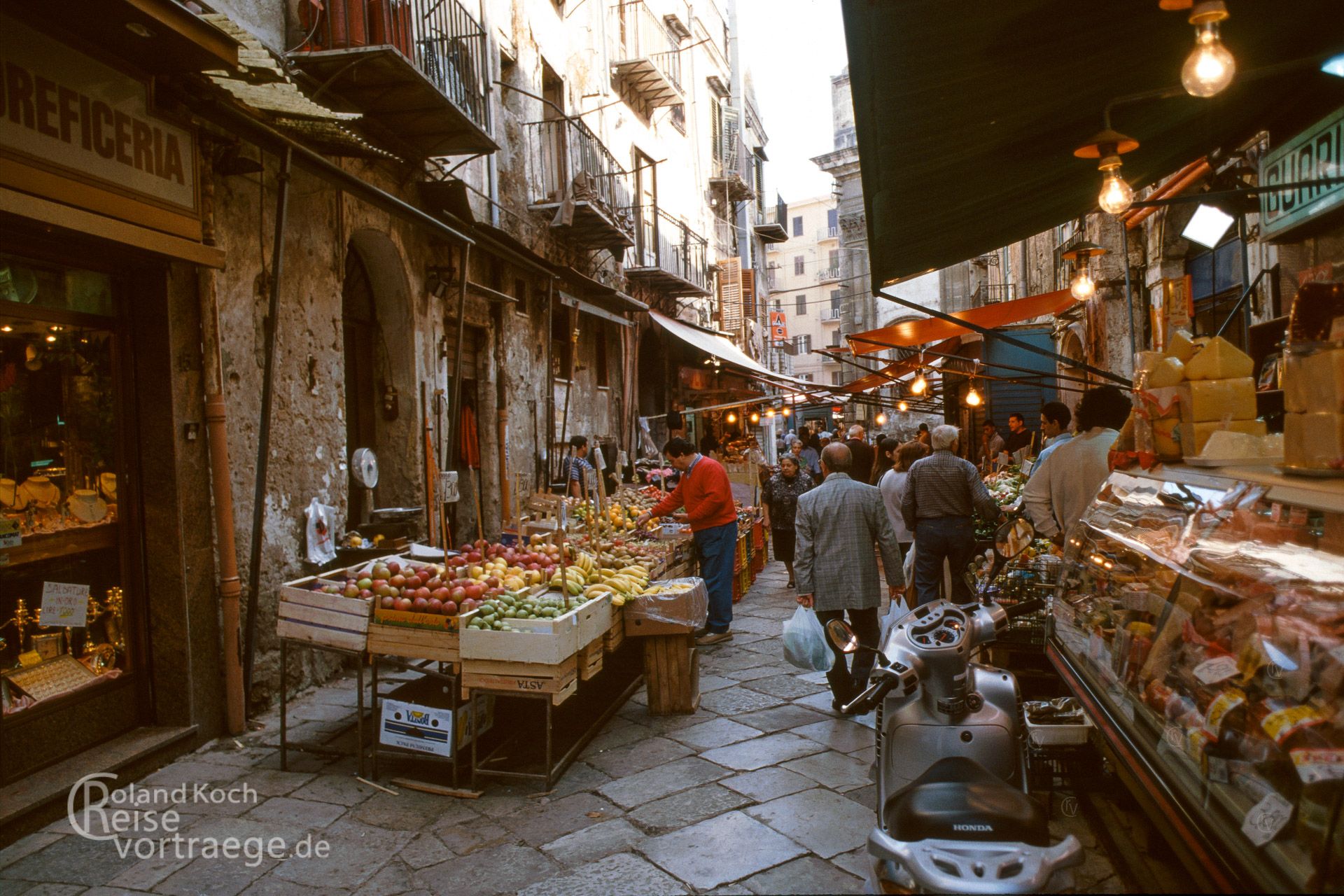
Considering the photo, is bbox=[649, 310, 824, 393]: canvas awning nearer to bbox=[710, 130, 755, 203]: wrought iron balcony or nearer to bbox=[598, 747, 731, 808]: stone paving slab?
bbox=[710, 130, 755, 203]: wrought iron balcony

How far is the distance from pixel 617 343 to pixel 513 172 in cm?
522

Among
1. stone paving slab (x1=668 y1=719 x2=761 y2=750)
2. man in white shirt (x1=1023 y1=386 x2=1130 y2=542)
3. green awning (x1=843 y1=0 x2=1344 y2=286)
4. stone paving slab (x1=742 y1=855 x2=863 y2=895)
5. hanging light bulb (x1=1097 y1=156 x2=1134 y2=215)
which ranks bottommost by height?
stone paving slab (x1=668 y1=719 x2=761 y2=750)

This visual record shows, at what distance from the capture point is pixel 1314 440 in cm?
251

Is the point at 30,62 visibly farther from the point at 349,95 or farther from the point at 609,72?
the point at 609,72

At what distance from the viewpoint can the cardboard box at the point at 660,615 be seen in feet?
19.6

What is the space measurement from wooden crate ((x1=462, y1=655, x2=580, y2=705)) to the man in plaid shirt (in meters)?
3.27

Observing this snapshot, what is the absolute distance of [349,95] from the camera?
7.41 m

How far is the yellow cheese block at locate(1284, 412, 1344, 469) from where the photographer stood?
2.39 m

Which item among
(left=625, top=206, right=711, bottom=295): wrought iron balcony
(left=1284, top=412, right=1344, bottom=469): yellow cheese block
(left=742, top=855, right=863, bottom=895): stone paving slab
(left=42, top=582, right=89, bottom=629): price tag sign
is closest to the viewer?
(left=1284, top=412, right=1344, bottom=469): yellow cheese block

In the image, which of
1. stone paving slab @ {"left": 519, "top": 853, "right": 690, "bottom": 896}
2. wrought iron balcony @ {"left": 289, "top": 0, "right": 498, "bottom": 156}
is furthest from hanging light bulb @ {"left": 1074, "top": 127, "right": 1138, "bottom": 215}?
wrought iron balcony @ {"left": 289, "top": 0, "right": 498, "bottom": 156}

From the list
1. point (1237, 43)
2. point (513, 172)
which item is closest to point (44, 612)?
point (1237, 43)

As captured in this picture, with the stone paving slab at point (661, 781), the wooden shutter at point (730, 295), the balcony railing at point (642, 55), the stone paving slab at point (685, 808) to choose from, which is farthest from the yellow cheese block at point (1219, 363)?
the wooden shutter at point (730, 295)

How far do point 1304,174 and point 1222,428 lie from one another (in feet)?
8.22

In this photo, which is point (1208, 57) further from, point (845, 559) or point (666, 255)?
point (666, 255)
